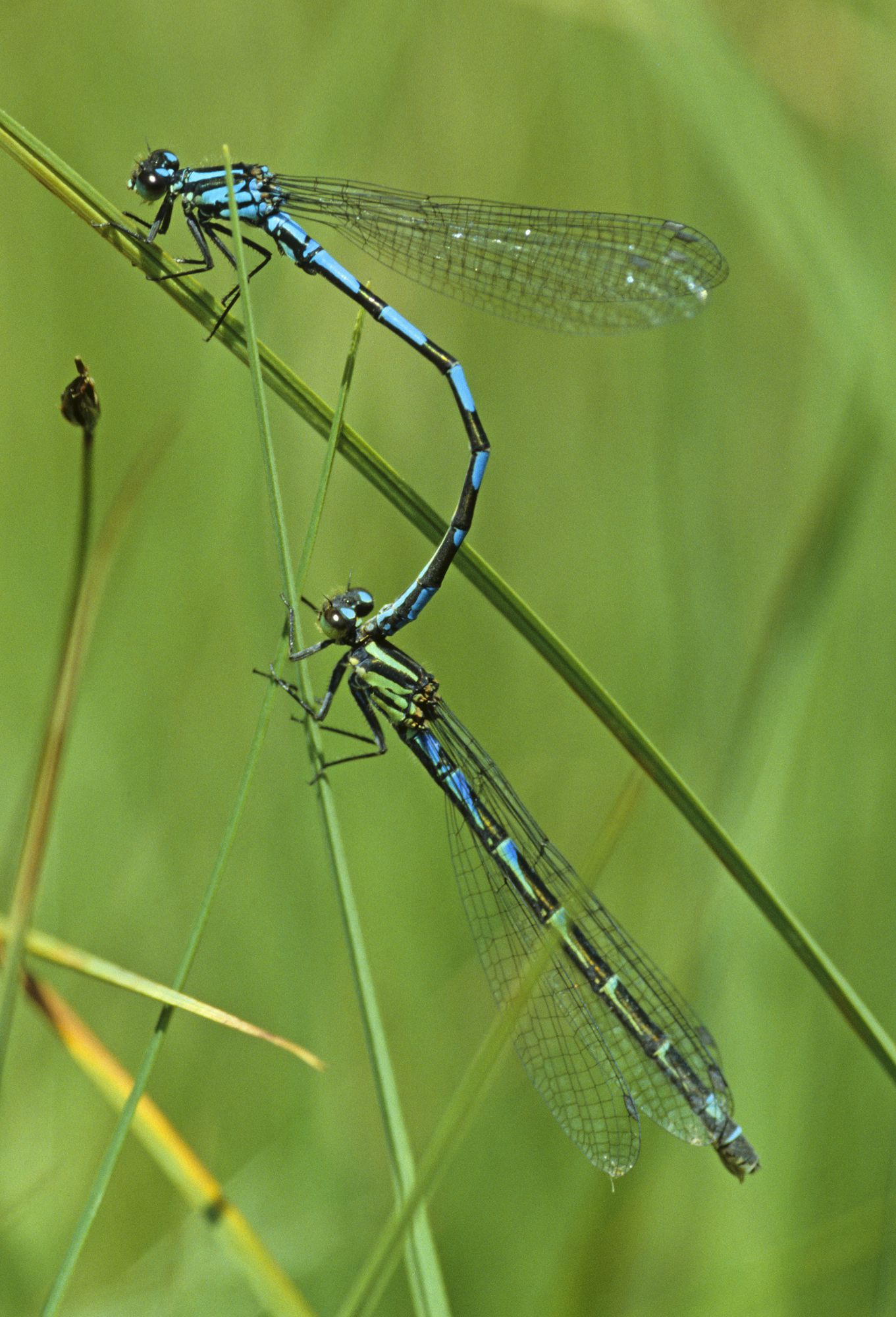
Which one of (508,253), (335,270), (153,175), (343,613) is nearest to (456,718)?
(343,613)

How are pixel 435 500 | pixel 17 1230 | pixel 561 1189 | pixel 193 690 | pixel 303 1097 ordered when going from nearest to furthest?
pixel 17 1230, pixel 561 1189, pixel 303 1097, pixel 193 690, pixel 435 500

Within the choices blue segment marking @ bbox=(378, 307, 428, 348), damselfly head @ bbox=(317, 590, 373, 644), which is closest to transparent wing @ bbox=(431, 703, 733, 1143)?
damselfly head @ bbox=(317, 590, 373, 644)

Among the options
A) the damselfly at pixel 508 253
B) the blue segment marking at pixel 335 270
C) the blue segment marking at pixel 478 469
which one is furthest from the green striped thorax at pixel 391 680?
the blue segment marking at pixel 335 270

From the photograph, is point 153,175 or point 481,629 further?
point 481,629

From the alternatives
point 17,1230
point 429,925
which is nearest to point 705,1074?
point 429,925

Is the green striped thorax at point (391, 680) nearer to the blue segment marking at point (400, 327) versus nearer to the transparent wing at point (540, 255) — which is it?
the blue segment marking at point (400, 327)

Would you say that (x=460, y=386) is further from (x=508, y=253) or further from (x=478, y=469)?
(x=508, y=253)

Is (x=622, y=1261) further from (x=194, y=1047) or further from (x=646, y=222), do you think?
(x=646, y=222)
